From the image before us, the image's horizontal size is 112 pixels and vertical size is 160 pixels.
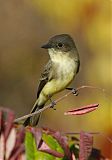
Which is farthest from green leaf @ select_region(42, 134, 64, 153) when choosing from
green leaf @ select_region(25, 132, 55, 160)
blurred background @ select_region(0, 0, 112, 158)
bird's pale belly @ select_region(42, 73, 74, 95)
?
blurred background @ select_region(0, 0, 112, 158)

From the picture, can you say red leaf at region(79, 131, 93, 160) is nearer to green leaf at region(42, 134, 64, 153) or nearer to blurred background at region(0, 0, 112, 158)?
green leaf at region(42, 134, 64, 153)

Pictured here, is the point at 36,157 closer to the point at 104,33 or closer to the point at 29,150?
the point at 29,150

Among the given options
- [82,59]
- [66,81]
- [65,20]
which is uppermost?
[65,20]

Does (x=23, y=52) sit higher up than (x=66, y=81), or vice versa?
(x=23, y=52)

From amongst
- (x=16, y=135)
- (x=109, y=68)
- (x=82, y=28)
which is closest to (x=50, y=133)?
(x=16, y=135)

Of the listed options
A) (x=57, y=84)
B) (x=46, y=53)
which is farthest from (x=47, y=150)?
(x=46, y=53)

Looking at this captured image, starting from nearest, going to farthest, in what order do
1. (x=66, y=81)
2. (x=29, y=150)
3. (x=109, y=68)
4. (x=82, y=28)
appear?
1. (x=29, y=150)
2. (x=66, y=81)
3. (x=109, y=68)
4. (x=82, y=28)
